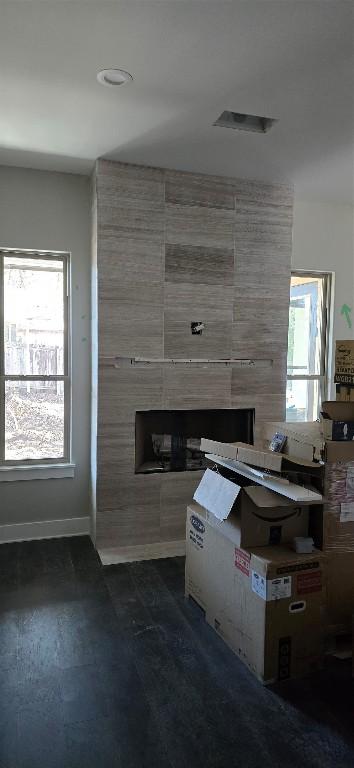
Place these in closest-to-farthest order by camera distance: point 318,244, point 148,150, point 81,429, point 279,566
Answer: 1. point 279,566
2. point 148,150
3. point 81,429
4. point 318,244

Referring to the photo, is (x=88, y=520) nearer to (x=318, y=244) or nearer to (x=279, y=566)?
(x=279, y=566)

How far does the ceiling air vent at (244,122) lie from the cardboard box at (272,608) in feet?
7.03

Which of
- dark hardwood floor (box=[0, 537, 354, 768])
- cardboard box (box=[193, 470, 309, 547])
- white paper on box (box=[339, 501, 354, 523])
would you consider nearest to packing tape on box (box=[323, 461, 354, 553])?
white paper on box (box=[339, 501, 354, 523])

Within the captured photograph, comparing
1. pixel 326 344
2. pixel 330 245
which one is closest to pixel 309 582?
pixel 326 344

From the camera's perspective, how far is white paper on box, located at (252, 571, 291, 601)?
210 cm

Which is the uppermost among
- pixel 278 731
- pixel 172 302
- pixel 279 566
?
pixel 172 302

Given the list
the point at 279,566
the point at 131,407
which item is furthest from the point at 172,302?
the point at 279,566

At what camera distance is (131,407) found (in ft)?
11.5

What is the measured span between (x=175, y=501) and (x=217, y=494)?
51.3 inches

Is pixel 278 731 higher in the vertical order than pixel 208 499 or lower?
lower

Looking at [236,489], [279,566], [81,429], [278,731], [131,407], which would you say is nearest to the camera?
[278,731]

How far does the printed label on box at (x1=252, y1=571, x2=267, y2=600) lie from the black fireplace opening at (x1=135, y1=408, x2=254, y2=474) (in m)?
1.56

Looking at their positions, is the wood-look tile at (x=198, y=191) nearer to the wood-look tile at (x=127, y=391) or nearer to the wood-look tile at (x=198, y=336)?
the wood-look tile at (x=198, y=336)

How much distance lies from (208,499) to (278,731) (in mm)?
966
